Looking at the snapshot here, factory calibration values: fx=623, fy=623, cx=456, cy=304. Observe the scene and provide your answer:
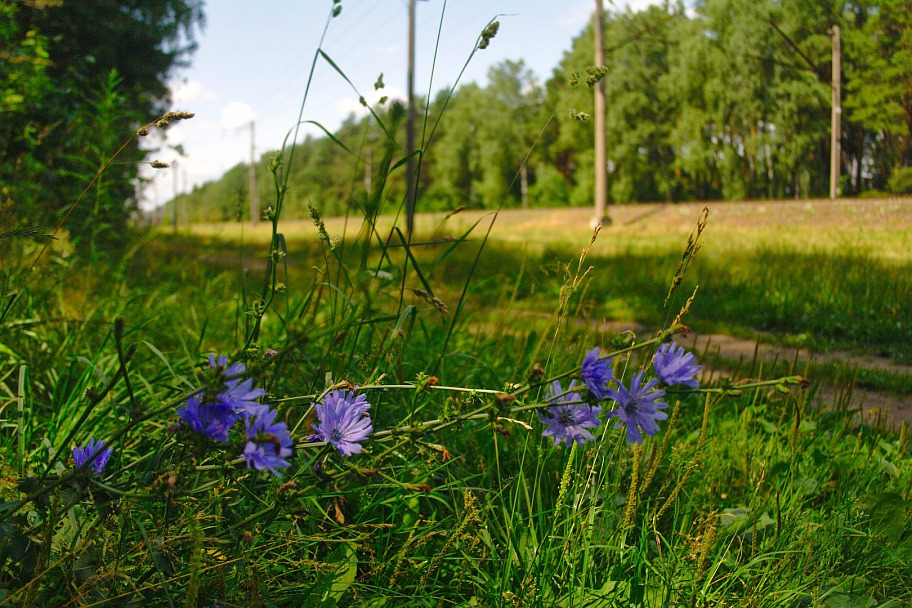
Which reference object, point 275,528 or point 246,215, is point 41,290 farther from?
point 275,528

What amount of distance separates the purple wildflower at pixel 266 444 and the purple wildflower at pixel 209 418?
0.15ft

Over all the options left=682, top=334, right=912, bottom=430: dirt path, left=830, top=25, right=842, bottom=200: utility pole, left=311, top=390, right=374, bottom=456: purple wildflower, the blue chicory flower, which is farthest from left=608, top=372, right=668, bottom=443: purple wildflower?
left=830, top=25, right=842, bottom=200: utility pole

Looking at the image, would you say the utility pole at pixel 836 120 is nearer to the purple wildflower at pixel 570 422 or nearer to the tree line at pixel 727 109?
the tree line at pixel 727 109

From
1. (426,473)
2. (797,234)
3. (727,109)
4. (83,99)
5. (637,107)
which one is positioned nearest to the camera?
(426,473)

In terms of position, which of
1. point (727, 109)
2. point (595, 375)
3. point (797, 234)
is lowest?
point (595, 375)

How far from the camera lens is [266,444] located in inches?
30.4

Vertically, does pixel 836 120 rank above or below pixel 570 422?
above

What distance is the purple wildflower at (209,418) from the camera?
2.61ft

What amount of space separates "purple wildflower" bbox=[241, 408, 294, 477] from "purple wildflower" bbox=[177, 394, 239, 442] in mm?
46

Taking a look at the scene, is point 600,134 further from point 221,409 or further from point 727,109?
point 221,409

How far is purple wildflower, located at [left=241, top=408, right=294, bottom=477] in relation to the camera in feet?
2.29

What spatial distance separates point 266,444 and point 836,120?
4.31 meters

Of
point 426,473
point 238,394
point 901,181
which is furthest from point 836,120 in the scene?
point 238,394

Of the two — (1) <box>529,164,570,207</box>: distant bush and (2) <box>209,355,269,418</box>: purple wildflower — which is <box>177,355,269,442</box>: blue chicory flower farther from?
(1) <box>529,164,570,207</box>: distant bush
